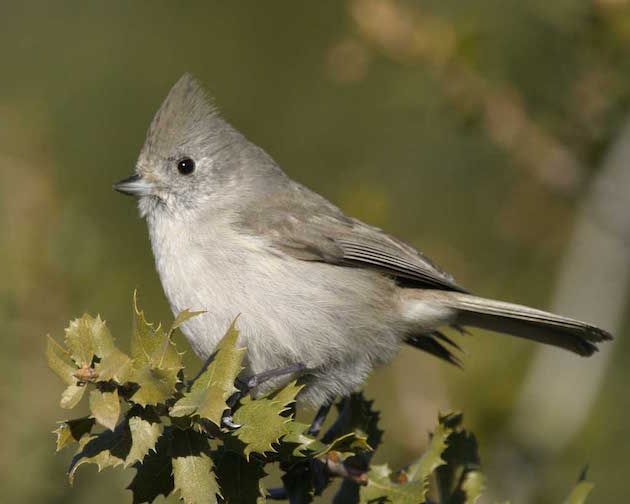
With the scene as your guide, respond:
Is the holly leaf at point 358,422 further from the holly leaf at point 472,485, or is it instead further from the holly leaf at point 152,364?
the holly leaf at point 152,364

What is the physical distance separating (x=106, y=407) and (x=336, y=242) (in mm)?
2054

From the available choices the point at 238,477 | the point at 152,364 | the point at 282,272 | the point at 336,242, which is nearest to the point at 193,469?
the point at 238,477

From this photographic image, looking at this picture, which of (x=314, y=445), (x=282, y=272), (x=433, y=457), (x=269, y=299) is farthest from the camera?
(x=282, y=272)

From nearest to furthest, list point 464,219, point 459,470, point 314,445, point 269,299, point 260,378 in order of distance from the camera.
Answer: point 314,445
point 459,470
point 260,378
point 269,299
point 464,219

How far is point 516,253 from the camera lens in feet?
14.1

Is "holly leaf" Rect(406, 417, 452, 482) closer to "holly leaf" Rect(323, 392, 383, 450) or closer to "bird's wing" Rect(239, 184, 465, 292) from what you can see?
"holly leaf" Rect(323, 392, 383, 450)

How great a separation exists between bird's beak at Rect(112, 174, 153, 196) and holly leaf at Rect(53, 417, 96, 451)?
1868 millimetres

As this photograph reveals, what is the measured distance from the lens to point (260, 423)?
85.5 inches

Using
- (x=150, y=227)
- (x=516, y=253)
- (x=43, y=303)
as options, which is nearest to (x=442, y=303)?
(x=516, y=253)

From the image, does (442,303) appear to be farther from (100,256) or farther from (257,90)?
(257,90)

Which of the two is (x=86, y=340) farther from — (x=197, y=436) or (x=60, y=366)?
(x=197, y=436)

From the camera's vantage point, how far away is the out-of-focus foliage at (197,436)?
1.96 m

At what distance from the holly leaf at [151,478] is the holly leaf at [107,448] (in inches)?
6.1

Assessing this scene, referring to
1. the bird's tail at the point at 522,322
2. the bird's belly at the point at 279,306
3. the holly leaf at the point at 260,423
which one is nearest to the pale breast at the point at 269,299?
the bird's belly at the point at 279,306
